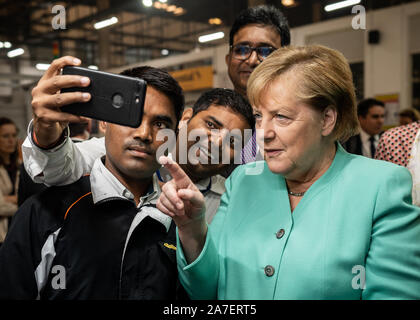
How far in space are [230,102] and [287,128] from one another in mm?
605

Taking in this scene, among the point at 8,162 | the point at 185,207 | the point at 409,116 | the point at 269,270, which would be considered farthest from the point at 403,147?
the point at 8,162

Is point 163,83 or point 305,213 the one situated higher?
point 163,83

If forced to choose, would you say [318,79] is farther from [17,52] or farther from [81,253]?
[17,52]

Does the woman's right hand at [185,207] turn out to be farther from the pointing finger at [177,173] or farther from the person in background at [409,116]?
the person in background at [409,116]

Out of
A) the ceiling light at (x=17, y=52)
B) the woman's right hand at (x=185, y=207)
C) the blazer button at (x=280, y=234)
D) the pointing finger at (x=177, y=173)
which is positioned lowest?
the blazer button at (x=280, y=234)

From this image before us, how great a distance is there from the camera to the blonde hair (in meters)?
1.00

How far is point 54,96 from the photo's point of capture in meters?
0.90

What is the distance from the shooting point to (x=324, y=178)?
105 cm

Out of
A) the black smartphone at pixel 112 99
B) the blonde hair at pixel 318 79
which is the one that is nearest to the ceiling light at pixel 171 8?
the blonde hair at pixel 318 79

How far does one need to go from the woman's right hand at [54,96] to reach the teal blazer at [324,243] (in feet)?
1.49

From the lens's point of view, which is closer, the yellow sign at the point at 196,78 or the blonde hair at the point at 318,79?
the blonde hair at the point at 318,79

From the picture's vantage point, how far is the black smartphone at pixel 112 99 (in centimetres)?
86

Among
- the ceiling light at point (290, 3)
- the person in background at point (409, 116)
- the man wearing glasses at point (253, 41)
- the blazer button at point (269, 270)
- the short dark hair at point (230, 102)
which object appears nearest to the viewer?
the blazer button at point (269, 270)

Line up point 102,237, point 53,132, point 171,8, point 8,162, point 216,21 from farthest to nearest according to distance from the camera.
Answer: point 171,8 < point 216,21 < point 8,162 < point 102,237 < point 53,132
